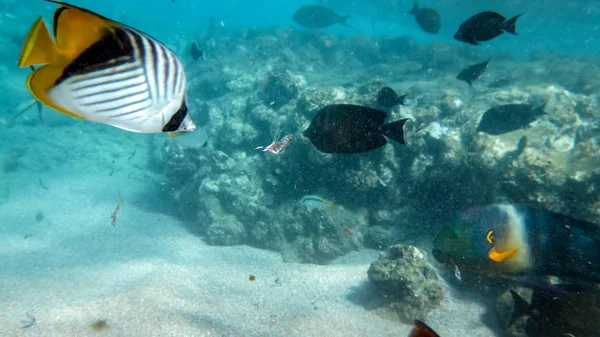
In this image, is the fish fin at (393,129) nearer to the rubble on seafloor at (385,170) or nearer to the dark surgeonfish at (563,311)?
the dark surgeonfish at (563,311)

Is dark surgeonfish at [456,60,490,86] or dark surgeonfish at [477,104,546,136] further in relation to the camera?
dark surgeonfish at [456,60,490,86]

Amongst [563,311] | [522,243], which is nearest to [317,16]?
[522,243]

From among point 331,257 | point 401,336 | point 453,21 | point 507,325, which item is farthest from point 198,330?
point 453,21

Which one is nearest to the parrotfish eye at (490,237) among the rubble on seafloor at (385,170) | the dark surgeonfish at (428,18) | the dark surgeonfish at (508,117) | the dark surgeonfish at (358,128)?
the dark surgeonfish at (358,128)

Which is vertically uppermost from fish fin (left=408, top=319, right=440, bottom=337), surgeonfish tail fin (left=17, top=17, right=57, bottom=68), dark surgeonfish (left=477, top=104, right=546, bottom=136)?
surgeonfish tail fin (left=17, top=17, right=57, bottom=68)

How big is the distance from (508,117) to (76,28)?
6398 mm

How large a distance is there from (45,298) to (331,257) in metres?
5.00

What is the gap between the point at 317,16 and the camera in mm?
16906

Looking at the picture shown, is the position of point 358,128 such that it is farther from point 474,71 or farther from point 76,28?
point 474,71

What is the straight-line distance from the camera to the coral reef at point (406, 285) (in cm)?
427

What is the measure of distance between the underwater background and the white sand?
0.03 meters

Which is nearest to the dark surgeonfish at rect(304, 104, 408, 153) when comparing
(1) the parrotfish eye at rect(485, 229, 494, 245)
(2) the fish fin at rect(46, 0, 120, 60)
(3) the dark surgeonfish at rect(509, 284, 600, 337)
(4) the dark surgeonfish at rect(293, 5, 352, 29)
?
(1) the parrotfish eye at rect(485, 229, 494, 245)

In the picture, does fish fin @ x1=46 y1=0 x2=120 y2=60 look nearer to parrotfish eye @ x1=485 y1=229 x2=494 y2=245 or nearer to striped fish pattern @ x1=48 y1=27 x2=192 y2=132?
striped fish pattern @ x1=48 y1=27 x2=192 y2=132

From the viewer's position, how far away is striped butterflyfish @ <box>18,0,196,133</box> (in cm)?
89
